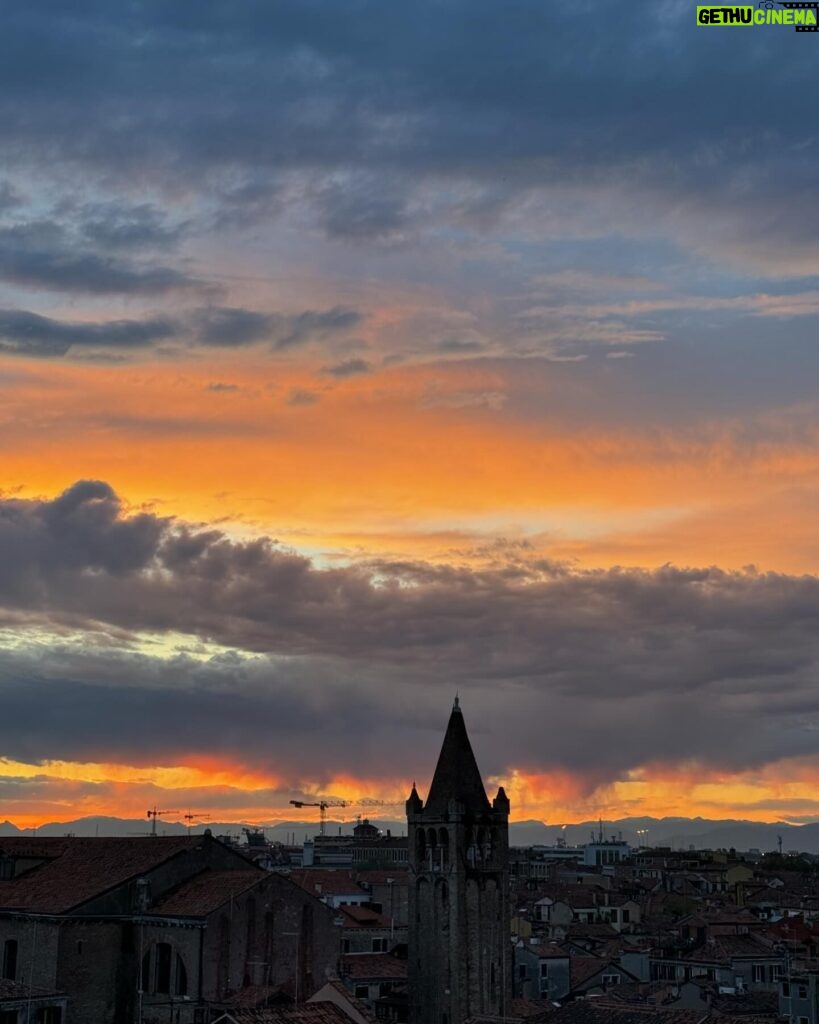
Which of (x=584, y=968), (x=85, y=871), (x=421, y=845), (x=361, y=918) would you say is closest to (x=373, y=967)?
(x=421, y=845)

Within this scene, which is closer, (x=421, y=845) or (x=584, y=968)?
(x=421, y=845)

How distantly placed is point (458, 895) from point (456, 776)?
21.9 ft

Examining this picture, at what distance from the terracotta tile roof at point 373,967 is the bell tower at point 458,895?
276 inches

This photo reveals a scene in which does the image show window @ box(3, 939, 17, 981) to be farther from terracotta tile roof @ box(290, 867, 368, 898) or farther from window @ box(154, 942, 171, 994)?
terracotta tile roof @ box(290, 867, 368, 898)

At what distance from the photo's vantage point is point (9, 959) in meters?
85.2

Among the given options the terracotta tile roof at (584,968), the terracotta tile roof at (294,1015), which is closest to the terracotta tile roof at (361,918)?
the terracotta tile roof at (584,968)

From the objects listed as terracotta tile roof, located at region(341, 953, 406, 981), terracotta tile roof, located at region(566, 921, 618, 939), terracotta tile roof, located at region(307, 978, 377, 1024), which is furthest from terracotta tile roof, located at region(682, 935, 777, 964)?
terracotta tile roof, located at region(307, 978, 377, 1024)

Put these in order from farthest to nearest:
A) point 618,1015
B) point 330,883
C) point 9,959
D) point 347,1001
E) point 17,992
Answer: point 330,883 → point 9,959 → point 17,992 → point 347,1001 → point 618,1015

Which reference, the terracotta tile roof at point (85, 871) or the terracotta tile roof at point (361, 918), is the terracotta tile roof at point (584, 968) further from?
the terracotta tile roof at point (85, 871)

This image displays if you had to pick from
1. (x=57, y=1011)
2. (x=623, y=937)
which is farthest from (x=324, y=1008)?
(x=623, y=937)

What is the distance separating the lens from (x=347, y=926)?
110m

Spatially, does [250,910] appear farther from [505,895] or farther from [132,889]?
[505,895]

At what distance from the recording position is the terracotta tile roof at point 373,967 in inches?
3691

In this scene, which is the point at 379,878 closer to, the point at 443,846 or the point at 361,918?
the point at 361,918
